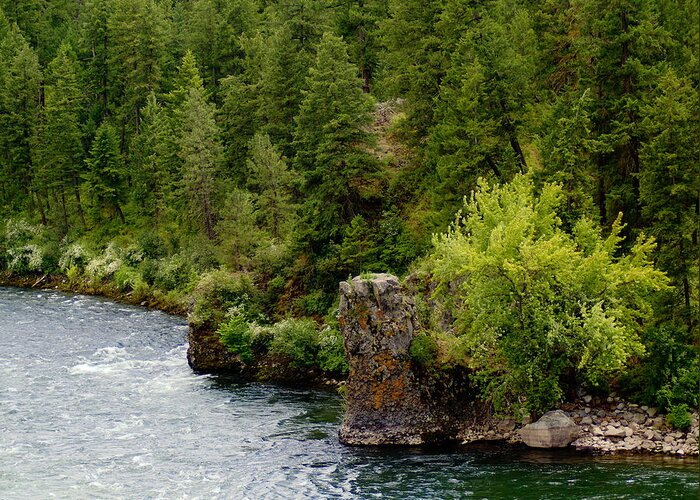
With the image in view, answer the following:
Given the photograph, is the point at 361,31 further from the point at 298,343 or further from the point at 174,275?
the point at 298,343

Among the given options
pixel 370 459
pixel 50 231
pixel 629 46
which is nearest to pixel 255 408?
pixel 370 459

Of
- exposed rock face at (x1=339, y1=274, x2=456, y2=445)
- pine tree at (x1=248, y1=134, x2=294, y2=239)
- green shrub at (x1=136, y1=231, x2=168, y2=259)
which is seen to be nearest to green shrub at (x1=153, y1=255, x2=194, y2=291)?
green shrub at (x1=136, y1=231, x2=168, y2=259)

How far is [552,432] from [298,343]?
15255mm

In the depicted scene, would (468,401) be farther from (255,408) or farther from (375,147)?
(375,147)

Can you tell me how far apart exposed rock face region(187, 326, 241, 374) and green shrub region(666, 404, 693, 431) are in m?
22.1

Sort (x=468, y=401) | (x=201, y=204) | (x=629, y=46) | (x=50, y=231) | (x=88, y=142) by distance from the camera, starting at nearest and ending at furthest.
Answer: (x=468, y=401), (x=629, y=46), (x=201, y=204), (x=50, y=231), (x=88, y=142)

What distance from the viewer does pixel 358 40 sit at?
216ft

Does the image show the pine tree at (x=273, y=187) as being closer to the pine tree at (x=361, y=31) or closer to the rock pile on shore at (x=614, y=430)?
the pine tree at (x=361, y=31)

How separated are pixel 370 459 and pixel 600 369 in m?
9.25

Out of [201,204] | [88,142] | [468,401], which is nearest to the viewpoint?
[468,401]

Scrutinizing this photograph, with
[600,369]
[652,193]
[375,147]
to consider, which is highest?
[375,147]

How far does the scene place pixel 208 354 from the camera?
42625mm

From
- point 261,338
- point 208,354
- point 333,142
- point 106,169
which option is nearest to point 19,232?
point 106,169

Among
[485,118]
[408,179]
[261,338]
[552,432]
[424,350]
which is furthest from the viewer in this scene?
[408,179]
